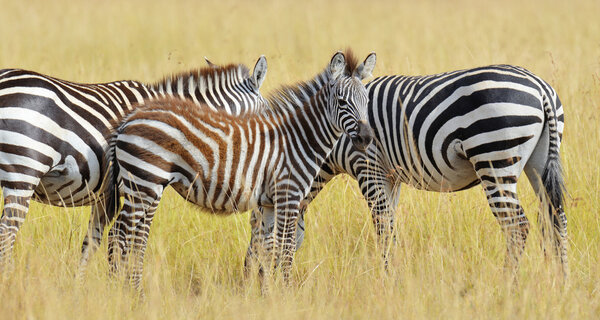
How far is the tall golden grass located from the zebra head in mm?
854

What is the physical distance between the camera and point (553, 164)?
5355 millimetres

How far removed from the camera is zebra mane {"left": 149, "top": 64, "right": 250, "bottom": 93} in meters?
5.87

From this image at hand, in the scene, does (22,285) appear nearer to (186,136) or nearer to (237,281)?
(186,136)

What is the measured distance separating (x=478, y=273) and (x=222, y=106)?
2710mm

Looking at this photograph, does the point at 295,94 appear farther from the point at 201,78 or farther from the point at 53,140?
the point at 53,140

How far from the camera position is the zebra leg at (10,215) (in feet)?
15.4

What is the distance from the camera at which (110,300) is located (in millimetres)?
4496

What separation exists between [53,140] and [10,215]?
596mm

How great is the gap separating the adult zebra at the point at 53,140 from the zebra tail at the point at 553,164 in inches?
123

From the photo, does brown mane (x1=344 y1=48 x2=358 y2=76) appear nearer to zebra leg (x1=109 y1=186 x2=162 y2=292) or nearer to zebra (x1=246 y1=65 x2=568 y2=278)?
zebra (x1=246 y1=65 x2=568 y2=278)

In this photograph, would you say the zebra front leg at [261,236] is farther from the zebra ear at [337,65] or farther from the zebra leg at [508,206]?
the zebra leg at [508,206]

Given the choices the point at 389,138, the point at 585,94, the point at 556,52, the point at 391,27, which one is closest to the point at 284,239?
the point at 389,138

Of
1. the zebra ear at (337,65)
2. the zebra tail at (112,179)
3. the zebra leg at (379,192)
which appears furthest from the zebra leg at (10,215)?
the zebra leg at (379,192)

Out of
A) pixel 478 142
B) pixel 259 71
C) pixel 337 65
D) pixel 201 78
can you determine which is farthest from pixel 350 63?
pixel 201 78
